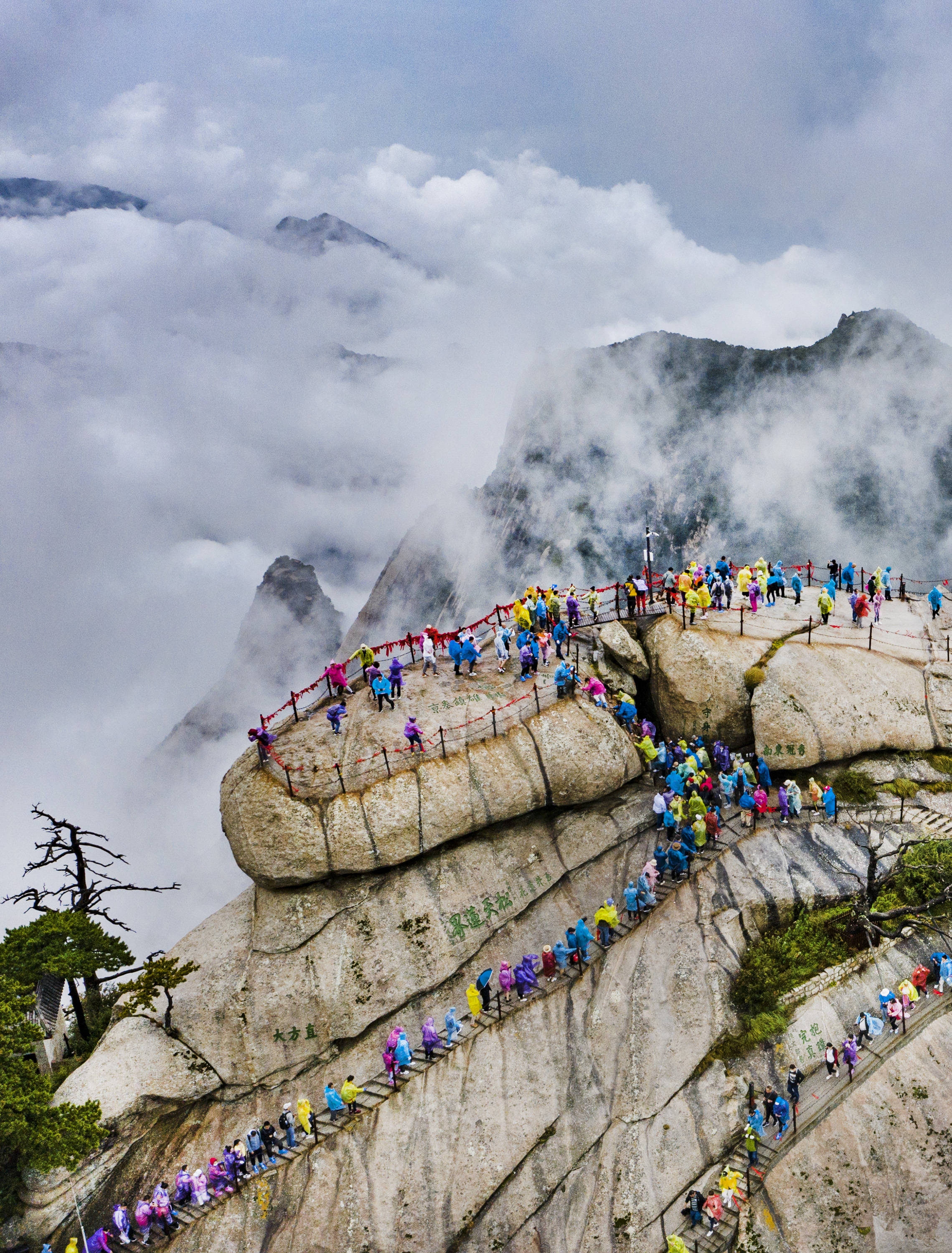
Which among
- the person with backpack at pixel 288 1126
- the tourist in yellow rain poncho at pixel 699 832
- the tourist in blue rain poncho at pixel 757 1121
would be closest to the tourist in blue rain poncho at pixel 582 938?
the tourist in yellow rain poncho at pixel 699 832

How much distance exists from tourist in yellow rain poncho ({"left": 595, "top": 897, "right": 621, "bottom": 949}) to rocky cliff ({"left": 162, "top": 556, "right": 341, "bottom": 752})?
14147 cm

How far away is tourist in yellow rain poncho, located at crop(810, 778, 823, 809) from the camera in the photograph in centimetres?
3788

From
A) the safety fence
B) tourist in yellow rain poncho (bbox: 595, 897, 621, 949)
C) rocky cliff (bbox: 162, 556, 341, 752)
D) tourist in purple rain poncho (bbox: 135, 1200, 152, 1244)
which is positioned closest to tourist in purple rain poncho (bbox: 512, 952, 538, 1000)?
tourist in yellow rain poncho (bbox: 595, 897, 621, 949)

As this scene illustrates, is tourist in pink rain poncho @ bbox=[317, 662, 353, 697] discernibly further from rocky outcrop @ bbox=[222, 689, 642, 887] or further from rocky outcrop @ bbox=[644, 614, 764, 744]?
rocky outcrop @ bbox=[644, 614, 764, 744]

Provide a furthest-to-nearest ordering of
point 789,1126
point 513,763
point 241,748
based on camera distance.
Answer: point 241,748 < point 513,763 < point 789,1126

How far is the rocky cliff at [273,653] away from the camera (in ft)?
570

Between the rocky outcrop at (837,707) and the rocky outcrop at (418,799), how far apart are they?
21.7ft

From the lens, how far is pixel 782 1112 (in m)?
28.0

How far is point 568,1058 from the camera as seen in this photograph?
31703 mm

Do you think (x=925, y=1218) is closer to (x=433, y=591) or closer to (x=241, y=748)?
(x=433, y=591)

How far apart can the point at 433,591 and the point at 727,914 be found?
9215cm

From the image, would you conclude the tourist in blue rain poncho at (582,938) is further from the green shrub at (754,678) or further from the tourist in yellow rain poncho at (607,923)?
the green shrub at (754,678)

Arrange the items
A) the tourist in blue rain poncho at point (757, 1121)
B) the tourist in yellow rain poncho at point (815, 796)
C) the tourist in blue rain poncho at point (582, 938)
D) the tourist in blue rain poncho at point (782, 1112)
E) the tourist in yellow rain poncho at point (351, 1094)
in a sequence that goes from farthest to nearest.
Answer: the tourist in yellow rain poncho at point (815, 796), the tourist in blue rain poncho at point (582, 938), the tourist in yellow rain poncho at point (351, 1094), the tourist in blue rain poncho at point (782, 1112), the tourist in blue rain poncho at point (757, 1121)

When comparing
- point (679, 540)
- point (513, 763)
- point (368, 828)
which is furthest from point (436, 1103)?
point (679, 540)
